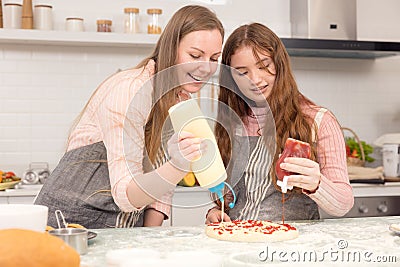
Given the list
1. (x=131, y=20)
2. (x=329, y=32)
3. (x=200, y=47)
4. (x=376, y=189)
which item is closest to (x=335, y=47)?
(x=329, y=32)

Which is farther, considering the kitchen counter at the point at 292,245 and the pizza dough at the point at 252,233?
the pizza dough at the point at 252,233

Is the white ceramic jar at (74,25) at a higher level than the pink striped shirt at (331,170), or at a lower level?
higher

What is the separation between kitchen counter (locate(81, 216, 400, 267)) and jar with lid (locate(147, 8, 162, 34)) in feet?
7.63

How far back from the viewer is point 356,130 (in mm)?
4492

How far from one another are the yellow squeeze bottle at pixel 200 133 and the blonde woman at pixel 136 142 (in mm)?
27

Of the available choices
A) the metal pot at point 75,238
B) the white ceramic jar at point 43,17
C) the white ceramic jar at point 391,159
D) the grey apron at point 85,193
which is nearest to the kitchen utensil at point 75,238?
the metal pot at point 75,238

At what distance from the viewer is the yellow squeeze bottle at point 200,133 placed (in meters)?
1.58

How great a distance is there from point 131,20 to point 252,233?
8.39ft

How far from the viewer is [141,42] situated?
378 centimetres

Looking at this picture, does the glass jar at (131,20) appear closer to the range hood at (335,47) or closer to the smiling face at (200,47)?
the range hood at (335,47)

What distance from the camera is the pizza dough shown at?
1.59m

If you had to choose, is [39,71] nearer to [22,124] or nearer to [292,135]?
[22,124]

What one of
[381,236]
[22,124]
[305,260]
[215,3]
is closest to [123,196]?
[305,260]

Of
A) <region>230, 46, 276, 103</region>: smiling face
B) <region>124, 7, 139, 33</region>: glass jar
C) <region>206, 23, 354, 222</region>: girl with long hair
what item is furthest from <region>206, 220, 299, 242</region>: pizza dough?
<region>124, 7, 139, 33</region>: glass jar
